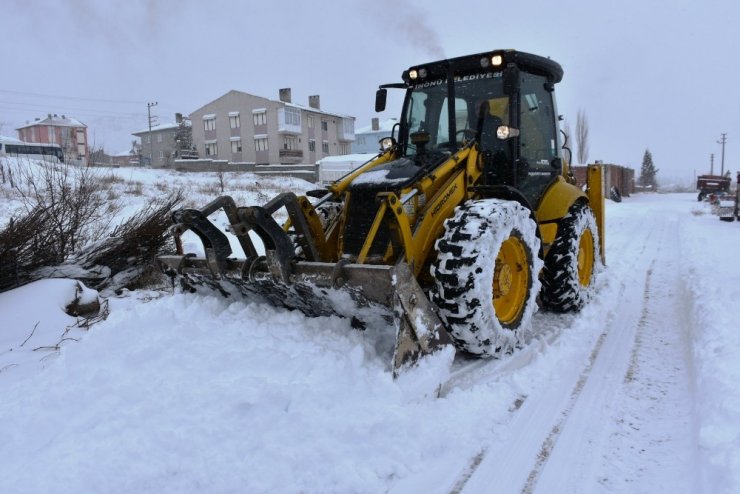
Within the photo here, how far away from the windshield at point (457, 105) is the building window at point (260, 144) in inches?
1849

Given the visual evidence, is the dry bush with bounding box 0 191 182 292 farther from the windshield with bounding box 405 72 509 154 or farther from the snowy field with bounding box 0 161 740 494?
the windshield with bounding box 405 72 509 154

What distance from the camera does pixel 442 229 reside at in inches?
159

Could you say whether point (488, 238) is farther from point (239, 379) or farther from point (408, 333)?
point (239, 379)

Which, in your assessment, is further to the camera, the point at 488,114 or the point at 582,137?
the point at 582,137

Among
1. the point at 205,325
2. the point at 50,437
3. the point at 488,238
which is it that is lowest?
the point at 50,437

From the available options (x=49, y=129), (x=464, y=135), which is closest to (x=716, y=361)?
(x=464, y=135)

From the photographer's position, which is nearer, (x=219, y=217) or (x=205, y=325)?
(x=205, y=325)

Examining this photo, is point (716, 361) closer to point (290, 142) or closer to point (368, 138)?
point (290, 142)

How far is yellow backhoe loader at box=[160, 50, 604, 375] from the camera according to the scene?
3549 millimetres

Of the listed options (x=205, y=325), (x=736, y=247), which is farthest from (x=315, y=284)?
(x=736, y=247)

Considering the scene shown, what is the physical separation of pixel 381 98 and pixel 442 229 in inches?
93.7

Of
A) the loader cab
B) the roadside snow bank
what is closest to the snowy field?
the roadside snow bank

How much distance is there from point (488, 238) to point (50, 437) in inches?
114

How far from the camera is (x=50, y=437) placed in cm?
274
